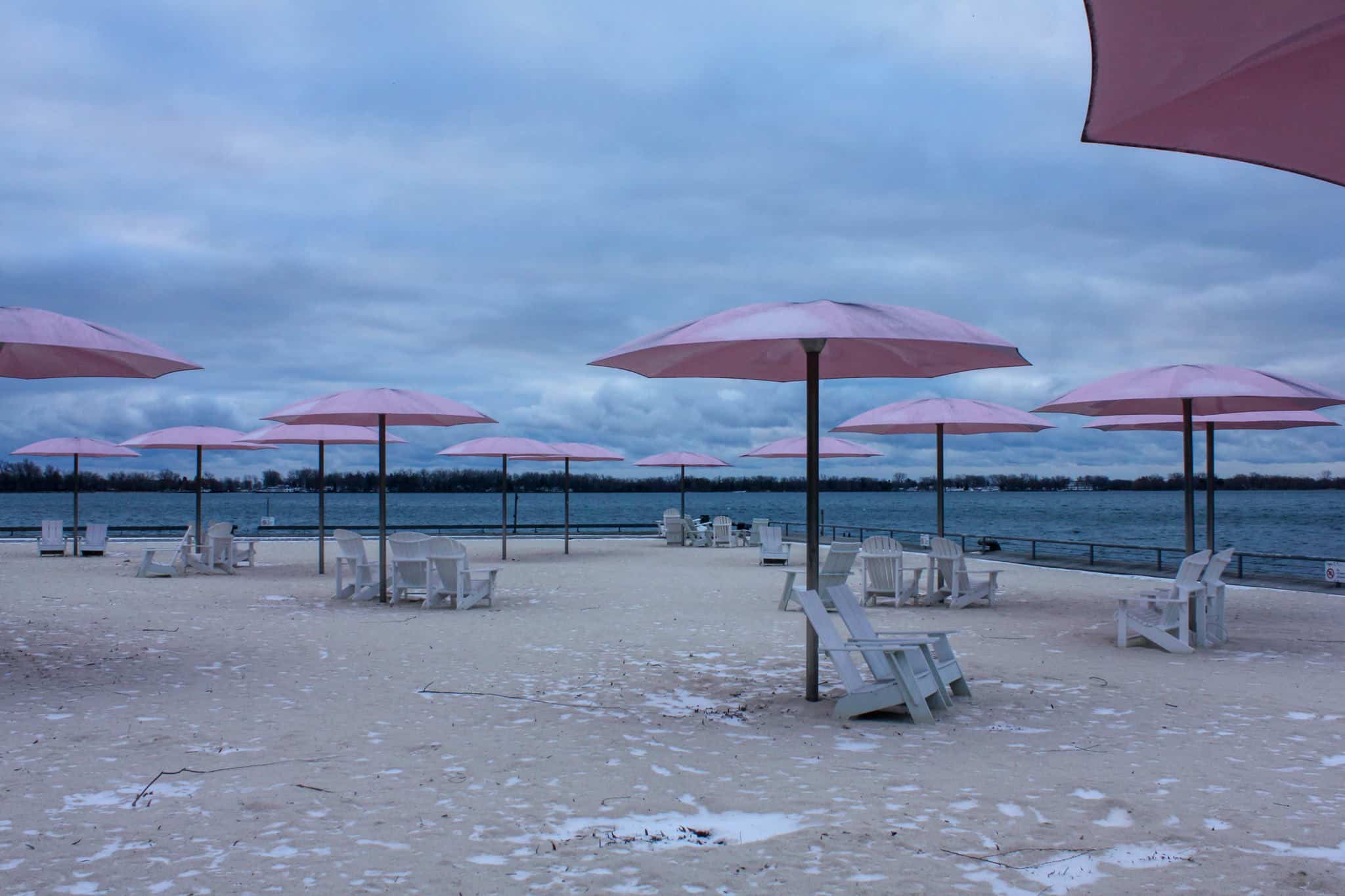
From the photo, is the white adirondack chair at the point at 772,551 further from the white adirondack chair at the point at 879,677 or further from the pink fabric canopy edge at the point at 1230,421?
the white adirondack chair at the point at 879,677

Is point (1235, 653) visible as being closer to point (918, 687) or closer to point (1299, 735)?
point (1299, 735)

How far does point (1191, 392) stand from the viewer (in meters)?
8.47

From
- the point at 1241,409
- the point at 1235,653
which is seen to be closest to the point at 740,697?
the point at 1235,653

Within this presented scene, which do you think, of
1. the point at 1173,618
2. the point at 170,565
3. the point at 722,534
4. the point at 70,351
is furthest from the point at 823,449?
the point at 70,351

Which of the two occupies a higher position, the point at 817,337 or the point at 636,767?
the point at 817,337

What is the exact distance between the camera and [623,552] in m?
21.5

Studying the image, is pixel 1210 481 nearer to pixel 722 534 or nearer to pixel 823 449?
pixel 823 449

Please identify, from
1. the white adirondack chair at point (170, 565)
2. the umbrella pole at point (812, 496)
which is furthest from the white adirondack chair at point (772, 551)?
the umbrella pole at point (812, 496)

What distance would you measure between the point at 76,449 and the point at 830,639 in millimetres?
20534

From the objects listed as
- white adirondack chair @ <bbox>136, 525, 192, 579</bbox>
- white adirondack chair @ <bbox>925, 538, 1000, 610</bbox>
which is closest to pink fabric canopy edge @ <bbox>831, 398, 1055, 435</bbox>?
white adirondack chair @ <bbox>925, 538, 1000, 610</bbox>

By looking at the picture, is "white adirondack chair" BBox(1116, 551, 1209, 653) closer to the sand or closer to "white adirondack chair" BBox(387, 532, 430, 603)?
the sand

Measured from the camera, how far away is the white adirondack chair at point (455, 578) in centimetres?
1150

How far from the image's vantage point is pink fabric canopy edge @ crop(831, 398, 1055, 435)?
12383 millimetres

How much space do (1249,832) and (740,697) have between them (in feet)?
10.6
